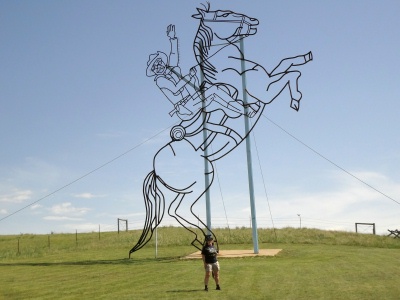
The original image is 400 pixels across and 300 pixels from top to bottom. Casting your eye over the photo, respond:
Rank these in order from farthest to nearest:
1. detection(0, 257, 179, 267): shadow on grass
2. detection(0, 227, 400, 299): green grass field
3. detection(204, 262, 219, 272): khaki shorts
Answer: detection(0, 257, 179, 267): shadow on grass, detection(204, 262, 219, 272): khaki shorts, detection(0, 227, 400, 299): green grass field

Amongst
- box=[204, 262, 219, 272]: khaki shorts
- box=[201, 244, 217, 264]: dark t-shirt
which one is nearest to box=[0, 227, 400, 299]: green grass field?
box=[204, 262, 219, 272]: khaki shorts

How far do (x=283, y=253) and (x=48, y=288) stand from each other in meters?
10.4

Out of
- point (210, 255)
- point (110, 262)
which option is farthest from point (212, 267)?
point (110, 262)

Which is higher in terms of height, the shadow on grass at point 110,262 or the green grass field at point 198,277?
the shadow on grass at point 110,262

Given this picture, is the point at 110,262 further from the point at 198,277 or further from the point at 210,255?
the point at 210,255

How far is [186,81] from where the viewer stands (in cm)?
1742

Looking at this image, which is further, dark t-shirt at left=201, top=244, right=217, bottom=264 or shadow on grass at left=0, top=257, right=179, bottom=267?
shadow on grass at left=0, top=257, right=179, bottom=267

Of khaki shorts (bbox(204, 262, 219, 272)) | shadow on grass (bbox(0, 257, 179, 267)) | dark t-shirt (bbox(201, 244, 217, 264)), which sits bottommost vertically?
shadow on grass (bbox(0, 257, 179, 267))

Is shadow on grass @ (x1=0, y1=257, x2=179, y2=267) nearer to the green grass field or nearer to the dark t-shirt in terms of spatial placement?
the green grass field

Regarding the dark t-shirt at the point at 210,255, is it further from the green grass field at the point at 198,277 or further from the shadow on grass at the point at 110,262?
the shadow on grass at the point at 110,262

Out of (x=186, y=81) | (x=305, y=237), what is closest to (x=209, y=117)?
(x=186, y=81)

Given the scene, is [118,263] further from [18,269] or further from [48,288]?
[48,288]

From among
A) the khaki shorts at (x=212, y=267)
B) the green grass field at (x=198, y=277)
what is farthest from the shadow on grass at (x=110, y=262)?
the khaki shorts at (x=212, y=267)

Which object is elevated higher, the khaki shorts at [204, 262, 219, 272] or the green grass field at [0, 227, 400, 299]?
the khaki shorts at [204, 262, 219, 272]
